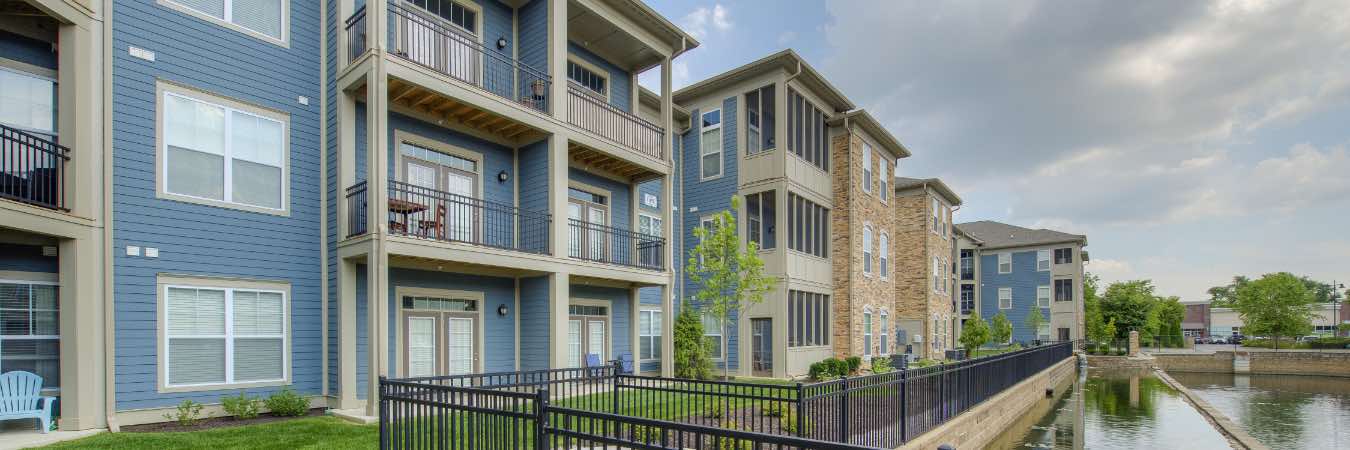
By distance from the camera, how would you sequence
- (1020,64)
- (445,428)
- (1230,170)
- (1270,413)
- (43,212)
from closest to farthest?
(445,428)
(43,212)
(1270,413)
(1020,64)
(1230,170)

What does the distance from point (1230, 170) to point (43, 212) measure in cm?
3781

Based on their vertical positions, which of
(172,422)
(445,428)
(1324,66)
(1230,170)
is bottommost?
(172,422)

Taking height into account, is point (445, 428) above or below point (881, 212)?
below

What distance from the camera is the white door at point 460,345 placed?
12.5m

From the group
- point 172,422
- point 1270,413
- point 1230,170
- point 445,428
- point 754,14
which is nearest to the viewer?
point 445,428

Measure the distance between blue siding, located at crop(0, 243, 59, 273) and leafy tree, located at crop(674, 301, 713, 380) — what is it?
39.3 ft

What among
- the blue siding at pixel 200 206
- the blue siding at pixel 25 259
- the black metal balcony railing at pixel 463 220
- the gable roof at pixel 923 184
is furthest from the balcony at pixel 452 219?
the gable roof at pixel 923 184

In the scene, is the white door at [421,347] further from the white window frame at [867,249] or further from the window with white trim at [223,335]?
the white window frame at [867,249]

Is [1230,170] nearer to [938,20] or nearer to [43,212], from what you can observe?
[938,20]

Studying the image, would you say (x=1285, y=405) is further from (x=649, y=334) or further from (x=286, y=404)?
(x=286, y=404)

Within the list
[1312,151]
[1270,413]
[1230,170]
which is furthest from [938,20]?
[1312,151]

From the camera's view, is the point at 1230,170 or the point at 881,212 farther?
the point at 1230,170

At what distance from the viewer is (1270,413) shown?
19.2 metres

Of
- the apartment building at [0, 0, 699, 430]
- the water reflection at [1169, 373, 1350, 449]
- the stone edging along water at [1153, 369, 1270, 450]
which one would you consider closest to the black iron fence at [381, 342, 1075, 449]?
the apartment building at [0, 0, 699, 430]
